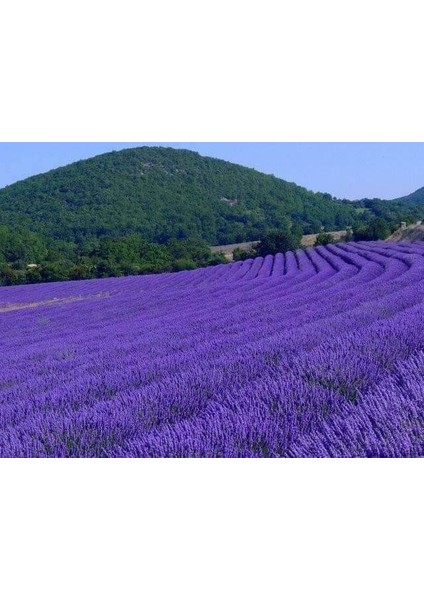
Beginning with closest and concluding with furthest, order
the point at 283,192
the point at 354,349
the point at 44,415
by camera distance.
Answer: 1. the point at 44,415
2. the point at 354,349
3. the point at 283,192

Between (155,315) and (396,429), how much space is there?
8570 mm

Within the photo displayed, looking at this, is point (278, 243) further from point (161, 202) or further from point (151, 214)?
point (161, 202)

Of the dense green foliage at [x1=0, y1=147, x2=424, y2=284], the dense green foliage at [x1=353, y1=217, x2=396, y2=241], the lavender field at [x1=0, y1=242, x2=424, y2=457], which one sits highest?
the dense green foliage at [x1=0, y1=147, x2=424, y2=284]

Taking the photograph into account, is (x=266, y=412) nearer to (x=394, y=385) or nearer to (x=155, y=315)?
(x=394, y=385)

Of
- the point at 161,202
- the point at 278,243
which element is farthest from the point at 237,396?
the point at 161,202

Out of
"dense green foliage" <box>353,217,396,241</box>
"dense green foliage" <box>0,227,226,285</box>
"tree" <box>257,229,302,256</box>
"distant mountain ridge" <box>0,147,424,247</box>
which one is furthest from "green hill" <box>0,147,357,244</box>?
"dense green foliage" <box>353,217,396,241</box>

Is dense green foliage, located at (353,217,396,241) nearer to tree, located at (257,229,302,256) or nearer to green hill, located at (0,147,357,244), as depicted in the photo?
tree, located at (257,229,302,256)

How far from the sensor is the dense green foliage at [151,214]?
47469 mm

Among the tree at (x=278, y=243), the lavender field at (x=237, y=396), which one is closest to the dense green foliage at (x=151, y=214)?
the tree at (x=278, y=243)

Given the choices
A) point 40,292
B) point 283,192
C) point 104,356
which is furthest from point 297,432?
point 283,192

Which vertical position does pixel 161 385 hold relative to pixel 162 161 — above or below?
below

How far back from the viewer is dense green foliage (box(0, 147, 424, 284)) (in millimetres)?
47469

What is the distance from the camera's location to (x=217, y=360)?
12.8ft

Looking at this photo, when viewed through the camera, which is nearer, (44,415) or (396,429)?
(396,429)
